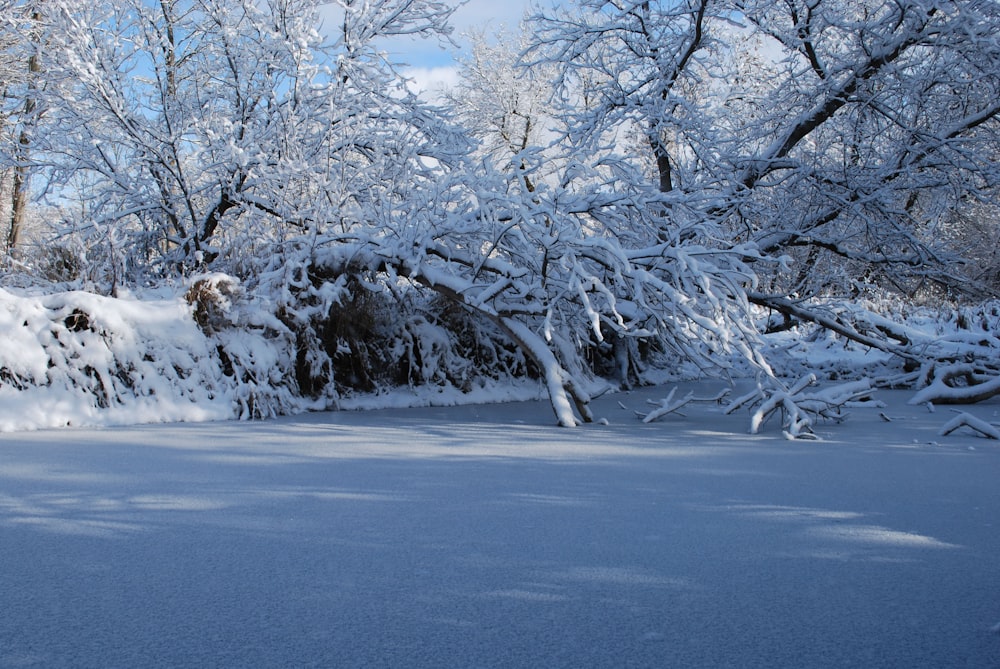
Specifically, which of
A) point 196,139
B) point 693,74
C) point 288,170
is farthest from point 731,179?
point 196,139

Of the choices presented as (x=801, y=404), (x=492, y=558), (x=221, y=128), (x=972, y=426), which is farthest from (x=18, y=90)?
(x=972, y=426)

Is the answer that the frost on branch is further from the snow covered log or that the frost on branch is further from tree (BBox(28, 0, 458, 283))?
tree (BBox(28, 0, 458, 283))

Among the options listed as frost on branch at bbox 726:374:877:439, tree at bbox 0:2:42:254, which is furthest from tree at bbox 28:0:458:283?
frost on branch at bbox 726:374:877:439

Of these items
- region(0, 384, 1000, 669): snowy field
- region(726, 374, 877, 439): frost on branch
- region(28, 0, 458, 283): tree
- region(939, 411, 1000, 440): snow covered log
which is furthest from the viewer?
region(28, 0, 458, 283): tree

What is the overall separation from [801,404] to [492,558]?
13.1 feet

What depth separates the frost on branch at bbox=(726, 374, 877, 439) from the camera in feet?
16.0

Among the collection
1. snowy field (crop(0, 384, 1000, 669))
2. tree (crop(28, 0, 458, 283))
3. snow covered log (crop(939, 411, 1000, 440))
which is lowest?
snowy field (crop(0, 384, 1000, 669))

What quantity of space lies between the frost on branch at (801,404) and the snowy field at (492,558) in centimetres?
85

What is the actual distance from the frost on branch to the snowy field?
2.79ft

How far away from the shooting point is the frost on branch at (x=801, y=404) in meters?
4.89

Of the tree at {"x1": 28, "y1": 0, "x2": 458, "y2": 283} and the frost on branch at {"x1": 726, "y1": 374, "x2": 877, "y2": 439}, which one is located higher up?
the tree at {"x1": 28, "y1": 0, "x2": 458, "y2": 283}

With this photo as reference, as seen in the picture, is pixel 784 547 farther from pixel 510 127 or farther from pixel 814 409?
pixel 510 127

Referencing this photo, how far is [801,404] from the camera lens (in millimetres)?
5375

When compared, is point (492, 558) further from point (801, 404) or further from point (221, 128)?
point (221, 128)
